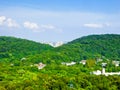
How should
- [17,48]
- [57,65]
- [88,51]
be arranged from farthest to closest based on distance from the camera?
[17,48], [88,51], [57,65]

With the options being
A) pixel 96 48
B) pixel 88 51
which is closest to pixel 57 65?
pixel 88 51

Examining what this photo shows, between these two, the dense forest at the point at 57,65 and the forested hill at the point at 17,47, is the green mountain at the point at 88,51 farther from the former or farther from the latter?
the forested hill at the point at 17,47

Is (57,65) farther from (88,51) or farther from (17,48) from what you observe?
(17,48)

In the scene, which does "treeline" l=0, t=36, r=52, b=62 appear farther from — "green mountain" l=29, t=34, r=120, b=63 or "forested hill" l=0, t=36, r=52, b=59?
"green mountain" l=29, t=34, r=120, b=63

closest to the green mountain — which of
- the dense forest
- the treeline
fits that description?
the dense forest

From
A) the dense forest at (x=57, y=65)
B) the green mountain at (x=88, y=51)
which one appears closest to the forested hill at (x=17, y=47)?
the dense forest at (x=57, y=65)

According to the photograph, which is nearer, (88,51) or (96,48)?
(88,51)

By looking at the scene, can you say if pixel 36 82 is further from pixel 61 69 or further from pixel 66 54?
pixel 66 54
